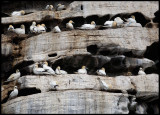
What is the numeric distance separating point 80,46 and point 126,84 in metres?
2.65

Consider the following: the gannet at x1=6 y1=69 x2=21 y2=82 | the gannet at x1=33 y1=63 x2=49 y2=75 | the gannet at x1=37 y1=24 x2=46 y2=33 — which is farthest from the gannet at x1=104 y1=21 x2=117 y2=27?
the gannet at x1=6 y1=69 x2=21 y2=82

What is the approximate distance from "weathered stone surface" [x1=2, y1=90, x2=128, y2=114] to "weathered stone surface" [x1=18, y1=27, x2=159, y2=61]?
2556 millimetres

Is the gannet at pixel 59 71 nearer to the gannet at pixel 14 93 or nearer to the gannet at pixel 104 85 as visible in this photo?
the gannet at pixel 104 85

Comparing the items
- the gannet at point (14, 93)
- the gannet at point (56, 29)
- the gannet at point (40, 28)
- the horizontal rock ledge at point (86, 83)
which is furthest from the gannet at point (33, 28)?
the gannet at point (14, 93)

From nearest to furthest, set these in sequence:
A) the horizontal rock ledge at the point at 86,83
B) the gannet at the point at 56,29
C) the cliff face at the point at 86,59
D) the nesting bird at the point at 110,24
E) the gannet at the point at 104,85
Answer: the cliff face at the point at 86,59, the horizontal rock ledge at the point at 86,83, the gannet at the point at 104,85, the gannet at the point at 56,29, the nesting bird at the point at 110,24

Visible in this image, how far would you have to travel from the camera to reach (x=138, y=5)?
24.3 m

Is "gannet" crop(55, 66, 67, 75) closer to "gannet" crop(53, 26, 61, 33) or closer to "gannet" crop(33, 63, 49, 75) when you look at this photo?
"gannet" crop(33, 63, 49, 75)

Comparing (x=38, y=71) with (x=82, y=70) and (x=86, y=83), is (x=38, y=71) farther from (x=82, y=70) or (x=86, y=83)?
(x=86, y=83)

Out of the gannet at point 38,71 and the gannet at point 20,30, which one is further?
Answer: the gannet at point 20,30

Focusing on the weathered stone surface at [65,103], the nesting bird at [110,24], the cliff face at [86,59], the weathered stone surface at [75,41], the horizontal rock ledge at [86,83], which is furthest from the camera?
the nesting bird at [110,24]

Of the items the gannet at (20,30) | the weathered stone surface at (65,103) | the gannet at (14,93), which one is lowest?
the weathered stone surface at (65,103)

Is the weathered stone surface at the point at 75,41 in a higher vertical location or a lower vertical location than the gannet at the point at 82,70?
higher

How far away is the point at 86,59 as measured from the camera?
842 inches

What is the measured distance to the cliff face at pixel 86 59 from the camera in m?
19.1
